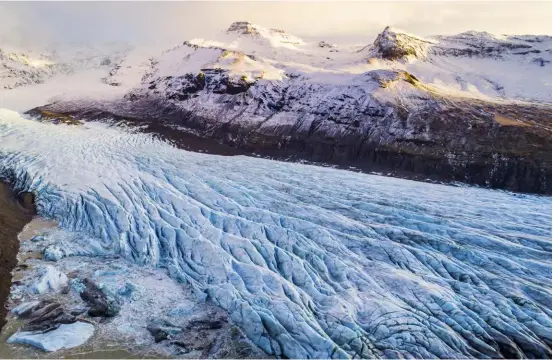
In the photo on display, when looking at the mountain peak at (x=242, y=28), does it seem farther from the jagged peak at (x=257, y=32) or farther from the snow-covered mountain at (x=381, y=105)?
the snow-covered mountain at (x=381, y=105)

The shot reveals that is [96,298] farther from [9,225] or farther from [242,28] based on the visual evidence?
[242,28]

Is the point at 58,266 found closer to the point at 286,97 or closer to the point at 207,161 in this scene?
the point at 207,161

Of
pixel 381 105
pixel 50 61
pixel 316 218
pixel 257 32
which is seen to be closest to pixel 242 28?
pixel 257 32

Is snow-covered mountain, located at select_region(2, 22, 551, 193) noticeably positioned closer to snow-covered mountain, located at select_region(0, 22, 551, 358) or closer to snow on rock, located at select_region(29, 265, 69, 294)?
snow-covered mountain, located at select_region(0, 22, 551, 358)

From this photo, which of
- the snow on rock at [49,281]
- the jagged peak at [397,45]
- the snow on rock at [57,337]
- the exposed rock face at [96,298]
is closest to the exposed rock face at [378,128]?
the jagged peak at [397,45]

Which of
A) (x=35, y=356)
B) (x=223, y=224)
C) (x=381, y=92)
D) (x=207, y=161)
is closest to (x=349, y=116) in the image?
(x=381, y=92)
